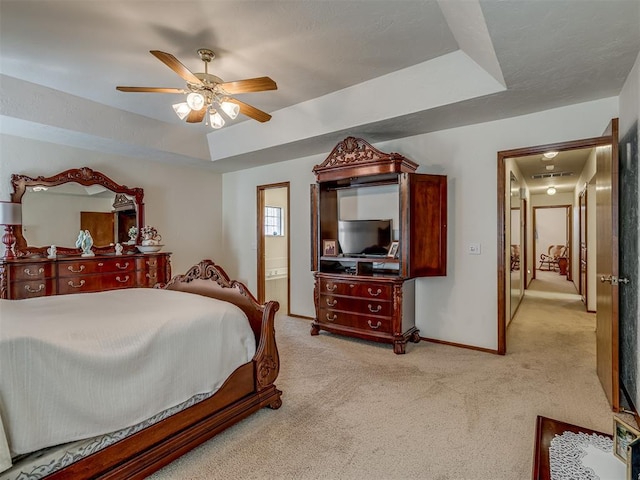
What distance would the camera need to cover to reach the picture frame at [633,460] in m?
1.05

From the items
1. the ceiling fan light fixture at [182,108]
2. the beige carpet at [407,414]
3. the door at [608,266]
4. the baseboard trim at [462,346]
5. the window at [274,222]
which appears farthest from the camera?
the window at [274,222]

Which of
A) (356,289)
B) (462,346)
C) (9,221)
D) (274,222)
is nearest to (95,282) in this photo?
(9,221)

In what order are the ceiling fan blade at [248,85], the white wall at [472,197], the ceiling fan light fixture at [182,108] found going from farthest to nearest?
1. the white wall at [472,197]
2. the ceiling fan light fixture at [182,108]
3. the ceiling fan blade at [248,85]

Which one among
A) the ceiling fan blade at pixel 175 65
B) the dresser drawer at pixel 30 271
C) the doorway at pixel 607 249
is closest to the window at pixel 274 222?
the dresser drawer at pixel 30 271

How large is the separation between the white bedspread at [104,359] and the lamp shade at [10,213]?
6.36 feet

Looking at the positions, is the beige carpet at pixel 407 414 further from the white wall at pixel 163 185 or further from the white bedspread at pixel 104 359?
the white wall at pixel 163 185

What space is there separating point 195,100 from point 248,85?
444 mm

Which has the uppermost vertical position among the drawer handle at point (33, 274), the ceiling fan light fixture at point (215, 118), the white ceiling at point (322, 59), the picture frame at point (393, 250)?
the white ceiling at point (322, 59)

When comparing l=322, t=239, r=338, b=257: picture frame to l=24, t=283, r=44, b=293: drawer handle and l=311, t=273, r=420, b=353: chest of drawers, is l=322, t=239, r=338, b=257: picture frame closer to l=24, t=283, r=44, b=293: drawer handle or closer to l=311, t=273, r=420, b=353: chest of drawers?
l=311, t=273, r=420, b=353: chest of drawers

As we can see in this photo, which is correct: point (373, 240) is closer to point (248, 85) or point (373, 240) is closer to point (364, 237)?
point (364, 237)

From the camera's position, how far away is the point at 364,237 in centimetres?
413

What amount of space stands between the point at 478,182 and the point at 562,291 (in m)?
5.29

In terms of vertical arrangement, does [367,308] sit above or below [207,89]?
below

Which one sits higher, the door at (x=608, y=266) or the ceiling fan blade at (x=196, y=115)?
the ceiling fan blade at (x=196, y=115)
